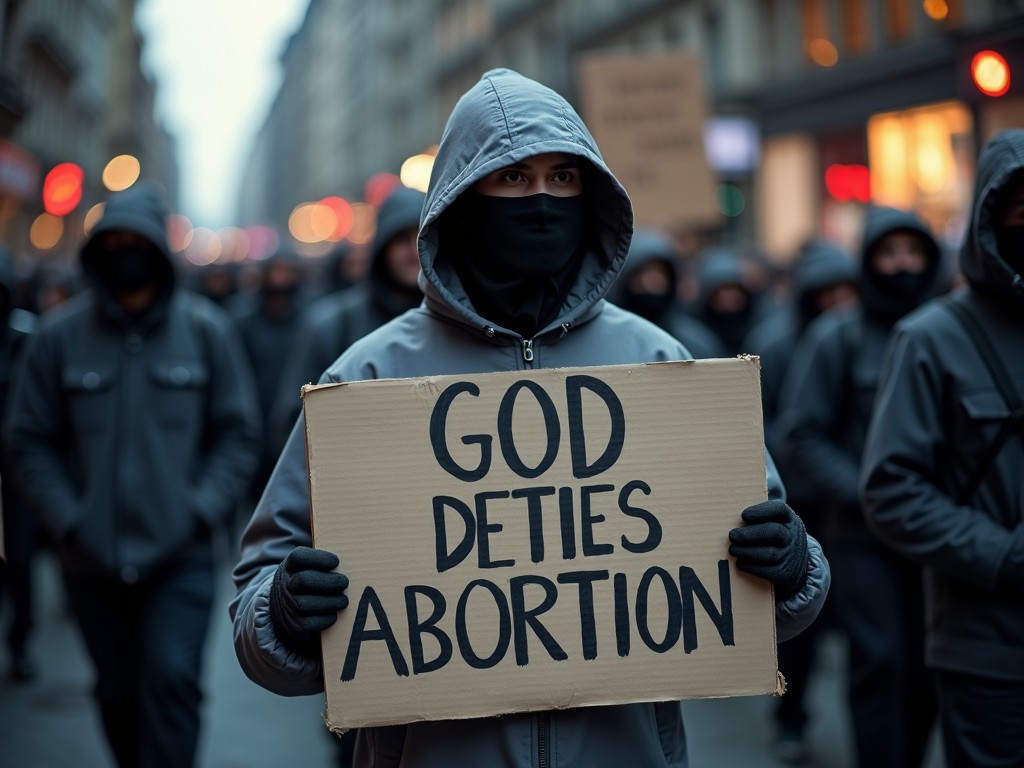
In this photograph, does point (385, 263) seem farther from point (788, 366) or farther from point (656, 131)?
point (656, 131)

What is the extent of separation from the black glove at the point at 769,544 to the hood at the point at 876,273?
3.09 meters

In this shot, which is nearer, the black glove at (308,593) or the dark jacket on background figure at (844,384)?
the black glove at (308,593)

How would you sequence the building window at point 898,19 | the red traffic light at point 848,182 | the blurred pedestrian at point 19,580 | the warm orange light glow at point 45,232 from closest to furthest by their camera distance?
the blurred pedestrian at point 19,580
the warm orange light glow at point 45,232
the building window at point 898,19
the red traffic light at point 848,182

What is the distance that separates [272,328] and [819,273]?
473cm

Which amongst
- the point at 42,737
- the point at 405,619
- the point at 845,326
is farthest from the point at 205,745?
the point at 405,619

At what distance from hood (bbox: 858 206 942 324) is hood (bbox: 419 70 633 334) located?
2871 millimetres

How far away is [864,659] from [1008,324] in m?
1.76

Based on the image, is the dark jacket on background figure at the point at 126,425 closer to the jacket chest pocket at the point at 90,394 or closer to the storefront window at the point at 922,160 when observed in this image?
the jacket chest pocket at the point at 90,394

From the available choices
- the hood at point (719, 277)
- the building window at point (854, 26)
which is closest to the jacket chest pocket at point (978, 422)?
the hood at point (719, 277)

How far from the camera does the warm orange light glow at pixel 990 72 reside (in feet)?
19.3

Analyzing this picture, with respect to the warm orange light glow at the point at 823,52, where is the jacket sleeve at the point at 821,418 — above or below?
below

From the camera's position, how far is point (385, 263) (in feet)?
19.3

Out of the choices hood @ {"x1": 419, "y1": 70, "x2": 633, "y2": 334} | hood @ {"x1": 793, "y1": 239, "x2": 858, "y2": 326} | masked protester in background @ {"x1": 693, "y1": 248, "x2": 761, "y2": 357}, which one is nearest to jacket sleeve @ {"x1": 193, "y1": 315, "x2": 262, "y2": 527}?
hood @ {"x1": 419, "y1": 70, "x2": 633, "y2": 334}

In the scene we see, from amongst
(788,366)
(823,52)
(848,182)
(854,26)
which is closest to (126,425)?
(788,366)
